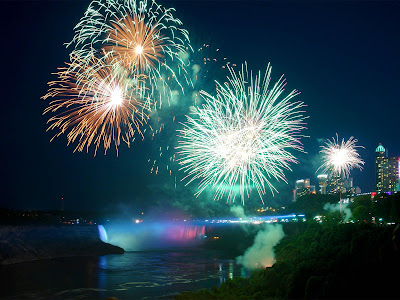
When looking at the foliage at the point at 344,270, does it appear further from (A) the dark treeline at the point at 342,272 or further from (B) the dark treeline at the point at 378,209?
(B) the dark treeline at the point at 378,209

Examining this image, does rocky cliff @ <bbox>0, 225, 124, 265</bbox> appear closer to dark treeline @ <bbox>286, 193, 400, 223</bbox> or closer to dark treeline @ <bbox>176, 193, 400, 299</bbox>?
dark treeline @ <bbox>176, 193, 400, 299</bbox>

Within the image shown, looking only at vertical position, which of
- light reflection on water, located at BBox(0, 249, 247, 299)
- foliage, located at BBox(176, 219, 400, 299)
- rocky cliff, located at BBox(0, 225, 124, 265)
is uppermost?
foliage, located at BBox(176, 219, 400, 299)

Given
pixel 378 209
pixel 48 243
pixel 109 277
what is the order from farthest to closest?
pixel 48 243
pixel 378 209
pixel 109 277

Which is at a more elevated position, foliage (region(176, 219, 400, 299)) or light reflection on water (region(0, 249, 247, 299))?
foliage (region(176, 219, 400, 299))

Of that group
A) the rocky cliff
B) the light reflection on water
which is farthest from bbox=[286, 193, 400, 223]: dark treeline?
the rocky cliff

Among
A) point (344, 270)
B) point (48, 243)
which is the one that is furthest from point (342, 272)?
point (48, 243)

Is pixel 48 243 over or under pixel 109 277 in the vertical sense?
over

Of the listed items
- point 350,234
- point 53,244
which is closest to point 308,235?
point 350,234

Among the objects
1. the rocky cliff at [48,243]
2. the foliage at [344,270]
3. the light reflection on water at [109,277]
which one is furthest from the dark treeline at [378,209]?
the rocky cliff at [48,243]

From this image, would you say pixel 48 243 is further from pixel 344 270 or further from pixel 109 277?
pixel 344 270
